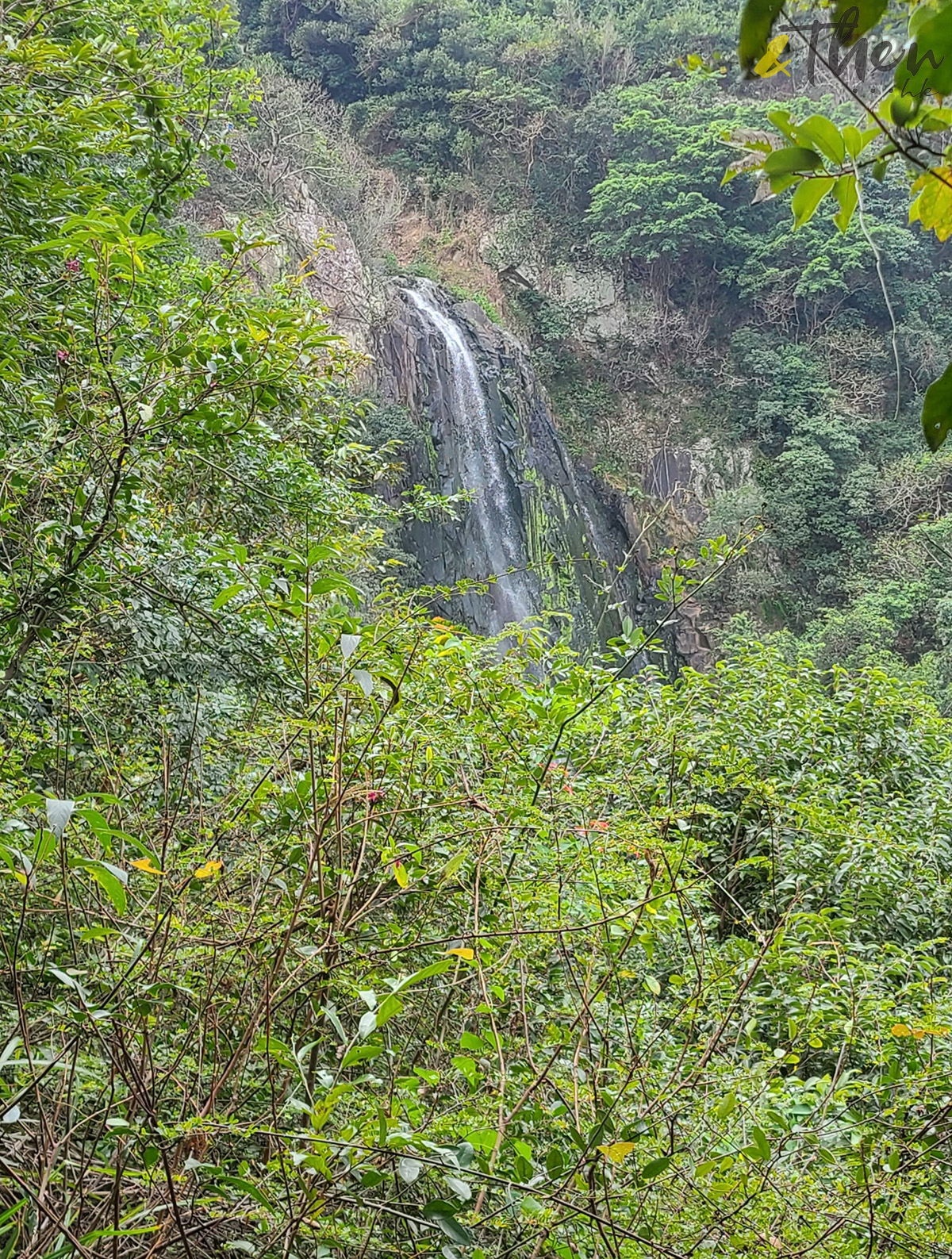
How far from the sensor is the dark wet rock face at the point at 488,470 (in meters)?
11.1

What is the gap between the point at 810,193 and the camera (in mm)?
483

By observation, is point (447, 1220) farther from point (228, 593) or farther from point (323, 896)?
point (228, 593)

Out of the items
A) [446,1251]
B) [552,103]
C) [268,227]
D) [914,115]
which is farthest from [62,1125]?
[552,103]

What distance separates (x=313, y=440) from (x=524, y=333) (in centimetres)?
1201

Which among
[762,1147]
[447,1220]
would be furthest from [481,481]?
[447,1220]

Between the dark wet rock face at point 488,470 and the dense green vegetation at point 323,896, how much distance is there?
7382mm

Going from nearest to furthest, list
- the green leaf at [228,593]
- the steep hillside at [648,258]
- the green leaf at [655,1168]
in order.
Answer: the green leaf at [655,1168], the green leaf at [228,593], the steep hillside at [648,258]

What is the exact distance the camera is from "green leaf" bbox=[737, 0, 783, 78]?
425 millimetres

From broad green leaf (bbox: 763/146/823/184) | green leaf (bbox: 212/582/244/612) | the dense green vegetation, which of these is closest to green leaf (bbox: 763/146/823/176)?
broad green leaf (bbox: 763/146/823/184)

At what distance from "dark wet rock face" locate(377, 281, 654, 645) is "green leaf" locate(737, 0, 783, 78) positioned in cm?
982

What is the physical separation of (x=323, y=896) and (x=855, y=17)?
105 centimetres
